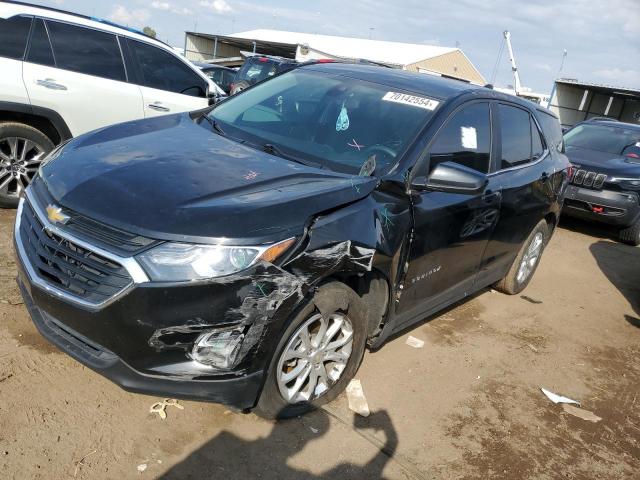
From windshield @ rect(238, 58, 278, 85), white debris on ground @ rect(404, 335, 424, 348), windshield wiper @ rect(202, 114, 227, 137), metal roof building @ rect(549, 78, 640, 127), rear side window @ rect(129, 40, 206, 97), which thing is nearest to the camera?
windshield wiper @ rect(202, 114, 227, 137)

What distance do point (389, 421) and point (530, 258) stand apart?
9.81 ft

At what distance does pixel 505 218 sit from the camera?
4.20m

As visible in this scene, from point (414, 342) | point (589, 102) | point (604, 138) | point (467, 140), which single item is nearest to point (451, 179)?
point (467, 140)

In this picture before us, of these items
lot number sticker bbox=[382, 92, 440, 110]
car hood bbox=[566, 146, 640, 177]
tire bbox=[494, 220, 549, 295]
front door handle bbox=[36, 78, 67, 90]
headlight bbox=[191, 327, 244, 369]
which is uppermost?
lot number sticker bbox=[382, 92, 440, 110]

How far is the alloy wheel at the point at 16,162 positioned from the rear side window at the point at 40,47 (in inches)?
30.1

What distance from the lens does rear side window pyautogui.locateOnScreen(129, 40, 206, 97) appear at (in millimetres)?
5770

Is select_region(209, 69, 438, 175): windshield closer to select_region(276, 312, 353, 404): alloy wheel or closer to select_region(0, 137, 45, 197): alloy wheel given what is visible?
select_region(276, 312, 353, 404): alloy wheel

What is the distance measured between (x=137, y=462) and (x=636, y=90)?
23927mm

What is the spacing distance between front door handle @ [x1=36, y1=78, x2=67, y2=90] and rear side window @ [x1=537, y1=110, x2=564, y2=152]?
4.47 metres

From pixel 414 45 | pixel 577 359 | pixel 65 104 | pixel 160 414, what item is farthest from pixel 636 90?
pixel 414 45

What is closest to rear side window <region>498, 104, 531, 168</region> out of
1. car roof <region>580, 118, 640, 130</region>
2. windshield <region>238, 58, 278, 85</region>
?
car roof <region>580, 118, 640, 130</region>

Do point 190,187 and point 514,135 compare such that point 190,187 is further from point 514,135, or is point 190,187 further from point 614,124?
point 614,124

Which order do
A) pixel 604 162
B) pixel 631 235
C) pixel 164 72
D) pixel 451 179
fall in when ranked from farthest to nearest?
pixel 604 162, pixel 631 235, pixel 164 72, pixel 451 179

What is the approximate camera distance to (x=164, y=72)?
5977mm
